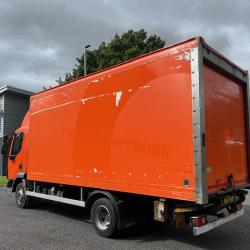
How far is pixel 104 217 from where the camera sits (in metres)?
7.19

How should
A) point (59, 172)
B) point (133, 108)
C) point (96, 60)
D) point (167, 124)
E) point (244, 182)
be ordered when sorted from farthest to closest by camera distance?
point (96, 60), point (59, 172), point (244, 182), point (133, 108), point (167, 124)

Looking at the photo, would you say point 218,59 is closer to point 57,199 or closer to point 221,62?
point 221,62

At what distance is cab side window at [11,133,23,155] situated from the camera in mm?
10805

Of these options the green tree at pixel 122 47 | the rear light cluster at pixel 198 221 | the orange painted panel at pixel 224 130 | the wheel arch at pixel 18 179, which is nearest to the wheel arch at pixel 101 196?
the rear light cluster at pixel 198 221

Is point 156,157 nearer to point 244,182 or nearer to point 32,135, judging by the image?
point 244,182

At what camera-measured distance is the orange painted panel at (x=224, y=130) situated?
6.06m

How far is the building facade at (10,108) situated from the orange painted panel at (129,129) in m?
17.5

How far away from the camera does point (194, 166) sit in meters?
5.57

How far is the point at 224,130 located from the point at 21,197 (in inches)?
267

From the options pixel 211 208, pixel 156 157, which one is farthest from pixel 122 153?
pixel 211 208

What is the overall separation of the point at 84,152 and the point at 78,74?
2383cm

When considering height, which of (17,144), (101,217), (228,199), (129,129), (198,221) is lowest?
(101,217)

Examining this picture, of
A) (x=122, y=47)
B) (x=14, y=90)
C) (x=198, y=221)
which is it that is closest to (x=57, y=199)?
(x=198, y=221)

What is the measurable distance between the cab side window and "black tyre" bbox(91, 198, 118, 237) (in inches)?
175
